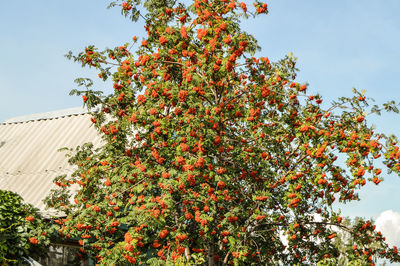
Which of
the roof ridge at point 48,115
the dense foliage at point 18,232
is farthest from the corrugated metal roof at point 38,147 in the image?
the dense foliage at point 18,232

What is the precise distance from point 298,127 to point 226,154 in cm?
178

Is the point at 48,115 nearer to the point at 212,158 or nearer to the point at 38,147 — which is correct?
the point at 38,147

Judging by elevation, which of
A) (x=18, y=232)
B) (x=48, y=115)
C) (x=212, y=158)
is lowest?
(x=18, y=232)

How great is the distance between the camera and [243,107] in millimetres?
11484

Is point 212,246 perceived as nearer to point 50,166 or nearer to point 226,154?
point 226,154

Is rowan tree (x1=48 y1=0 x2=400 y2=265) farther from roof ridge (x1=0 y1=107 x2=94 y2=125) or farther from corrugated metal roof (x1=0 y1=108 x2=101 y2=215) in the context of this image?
roof ridge (x1=0 y1=107 x2=94 y2=125)

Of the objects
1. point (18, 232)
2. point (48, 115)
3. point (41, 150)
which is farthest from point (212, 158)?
point (48, 115)

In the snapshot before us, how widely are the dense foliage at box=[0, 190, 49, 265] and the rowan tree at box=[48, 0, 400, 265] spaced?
0.68 metres

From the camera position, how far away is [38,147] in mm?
17109

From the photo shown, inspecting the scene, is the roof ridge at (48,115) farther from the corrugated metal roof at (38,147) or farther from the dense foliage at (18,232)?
the dense foliage at (18,232)

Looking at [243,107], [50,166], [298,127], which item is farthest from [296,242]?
[50,166]

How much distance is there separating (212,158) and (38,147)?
28.6 feet

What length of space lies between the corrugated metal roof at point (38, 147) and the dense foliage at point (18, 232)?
97.5 inches

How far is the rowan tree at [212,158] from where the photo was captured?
9766 mm
